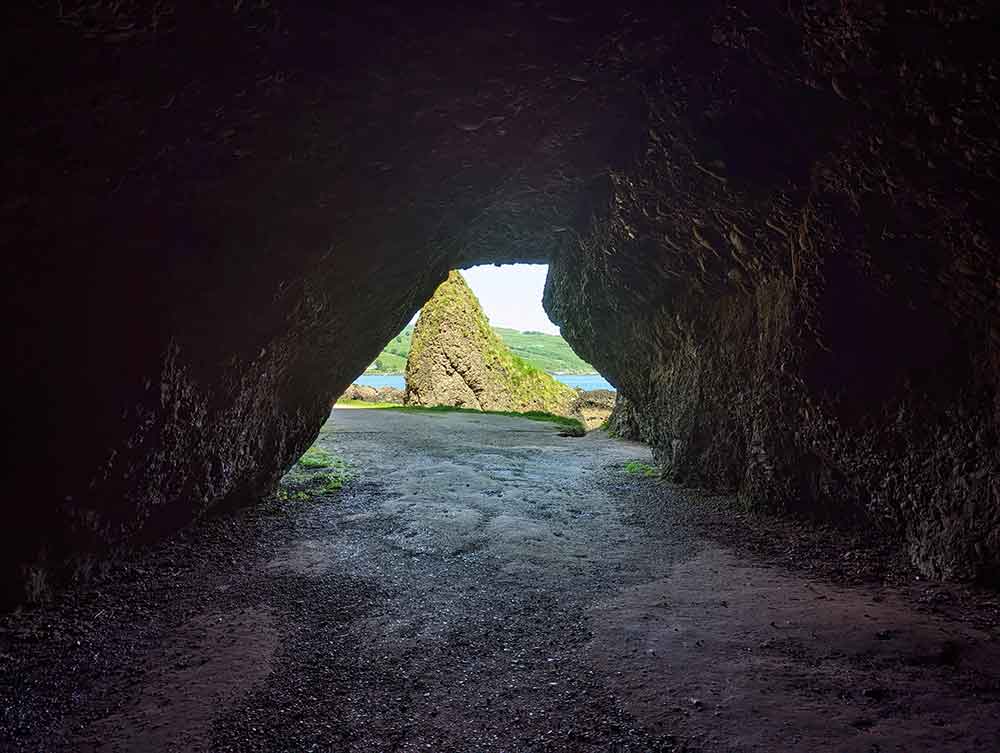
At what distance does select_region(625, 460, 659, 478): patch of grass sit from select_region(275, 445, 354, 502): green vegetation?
5486 mm

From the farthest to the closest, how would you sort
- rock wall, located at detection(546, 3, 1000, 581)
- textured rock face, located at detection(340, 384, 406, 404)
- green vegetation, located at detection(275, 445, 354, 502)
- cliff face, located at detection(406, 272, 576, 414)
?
textured rock face, located at detection(340, 384, 406, 404) → cliff face, located at detection(406, 272, 576, 414) → green vegetation, located at detection(275, 445, 354, 502) → rock wall, located at detection(546, 3, 1000, 581)

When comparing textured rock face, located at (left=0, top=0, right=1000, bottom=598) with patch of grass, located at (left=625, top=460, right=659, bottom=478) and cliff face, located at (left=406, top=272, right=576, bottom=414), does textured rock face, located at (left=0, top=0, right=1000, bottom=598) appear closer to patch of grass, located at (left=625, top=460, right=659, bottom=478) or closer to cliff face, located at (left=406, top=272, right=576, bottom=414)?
patch of grass, located at (left=625, top=460, right=659, bottom=478)

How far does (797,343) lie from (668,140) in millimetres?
2662

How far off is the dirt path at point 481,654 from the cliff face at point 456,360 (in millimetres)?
22987

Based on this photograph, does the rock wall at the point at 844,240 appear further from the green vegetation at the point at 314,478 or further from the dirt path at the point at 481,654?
the green vegetation at the point at 314,478

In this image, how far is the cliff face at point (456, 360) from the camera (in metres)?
29.5

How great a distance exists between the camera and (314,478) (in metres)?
9.70

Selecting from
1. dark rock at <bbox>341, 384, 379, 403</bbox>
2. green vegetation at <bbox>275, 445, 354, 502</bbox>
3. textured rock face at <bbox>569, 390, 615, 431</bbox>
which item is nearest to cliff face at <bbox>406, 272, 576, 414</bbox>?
textured rock face at <bbox>569, 390, 615, 431</bbox>

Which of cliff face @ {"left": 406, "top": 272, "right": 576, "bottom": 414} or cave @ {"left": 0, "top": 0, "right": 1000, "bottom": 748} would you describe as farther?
cliff face @ {"left": 406, "top": 272, "right": 576, "bottom": 414}

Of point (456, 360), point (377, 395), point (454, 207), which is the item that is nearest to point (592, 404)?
point (456, 360)

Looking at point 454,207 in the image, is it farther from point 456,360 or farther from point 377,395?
point 377,395

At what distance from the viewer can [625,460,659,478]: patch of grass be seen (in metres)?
10.8

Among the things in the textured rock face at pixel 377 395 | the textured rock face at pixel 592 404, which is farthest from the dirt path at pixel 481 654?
the textured rock face at pixel 377 395

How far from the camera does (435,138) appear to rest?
5.23 metres
